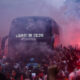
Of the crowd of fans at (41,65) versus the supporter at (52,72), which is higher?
the supporter at (52,72)

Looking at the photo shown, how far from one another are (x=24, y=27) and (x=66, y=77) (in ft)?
3.30

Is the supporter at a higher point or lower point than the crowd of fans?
higher

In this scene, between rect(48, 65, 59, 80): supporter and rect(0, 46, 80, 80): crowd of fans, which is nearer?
rect(48, 65, 59, 80): supporter

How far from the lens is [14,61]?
2941 mm

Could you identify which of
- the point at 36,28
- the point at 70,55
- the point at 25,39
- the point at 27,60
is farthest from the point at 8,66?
the point at 70,55

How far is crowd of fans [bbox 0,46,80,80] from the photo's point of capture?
2809 millimetres

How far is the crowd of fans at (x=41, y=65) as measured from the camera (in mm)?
2809

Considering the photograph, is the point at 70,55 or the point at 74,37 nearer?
the point at 70,55

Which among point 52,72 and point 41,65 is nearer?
point 52,72

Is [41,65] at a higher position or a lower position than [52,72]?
lower

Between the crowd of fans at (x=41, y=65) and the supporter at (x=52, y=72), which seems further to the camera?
the crowd of fans at (x=41, y=65)

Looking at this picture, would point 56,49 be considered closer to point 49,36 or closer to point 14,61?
point 49,36

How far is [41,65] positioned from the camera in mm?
2865

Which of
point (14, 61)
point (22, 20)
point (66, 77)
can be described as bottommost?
point (66, 77)
